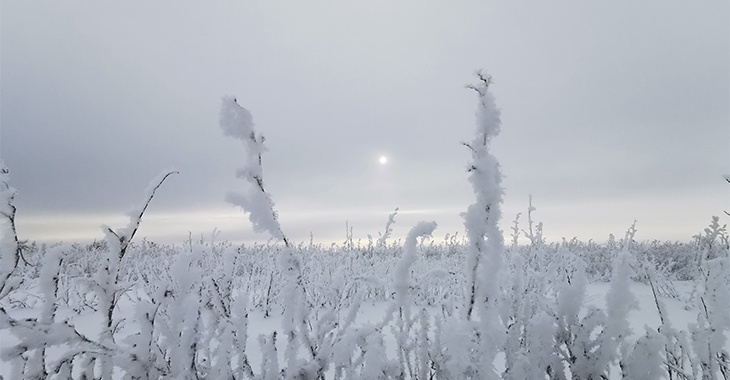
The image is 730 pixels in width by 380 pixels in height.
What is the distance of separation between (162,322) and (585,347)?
1.62m

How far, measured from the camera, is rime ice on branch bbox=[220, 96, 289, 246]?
135 cm

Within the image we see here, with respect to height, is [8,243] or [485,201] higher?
[485,201]

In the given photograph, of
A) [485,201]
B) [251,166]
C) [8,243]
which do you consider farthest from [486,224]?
[8,243]

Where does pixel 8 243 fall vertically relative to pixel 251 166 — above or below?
below

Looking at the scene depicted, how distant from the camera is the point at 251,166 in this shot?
1.37m

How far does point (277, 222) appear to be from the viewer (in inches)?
55.2

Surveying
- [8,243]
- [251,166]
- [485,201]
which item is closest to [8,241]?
[8,243]

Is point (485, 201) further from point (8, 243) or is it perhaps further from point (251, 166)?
point (8, 243)

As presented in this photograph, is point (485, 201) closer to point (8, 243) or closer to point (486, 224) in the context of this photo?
→ point (486, 224)

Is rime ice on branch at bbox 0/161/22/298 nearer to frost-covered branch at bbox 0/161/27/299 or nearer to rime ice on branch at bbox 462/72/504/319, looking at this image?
frost-covered branch at bbox 0/161/27/299

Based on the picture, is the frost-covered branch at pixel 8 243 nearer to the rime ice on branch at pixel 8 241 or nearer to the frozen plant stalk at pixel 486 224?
the rime ice on branch at pixel 8 241

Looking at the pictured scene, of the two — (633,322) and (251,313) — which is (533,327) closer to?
(633,322)

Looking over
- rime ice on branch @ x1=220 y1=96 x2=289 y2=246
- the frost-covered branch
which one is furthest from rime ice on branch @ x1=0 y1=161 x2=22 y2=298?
rime ice on branch @ x1=220 y1=96 x2=289 y2=246

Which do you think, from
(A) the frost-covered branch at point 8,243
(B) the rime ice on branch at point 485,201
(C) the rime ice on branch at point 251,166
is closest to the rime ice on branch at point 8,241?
(A) the frost-covered branch at point 8,243
